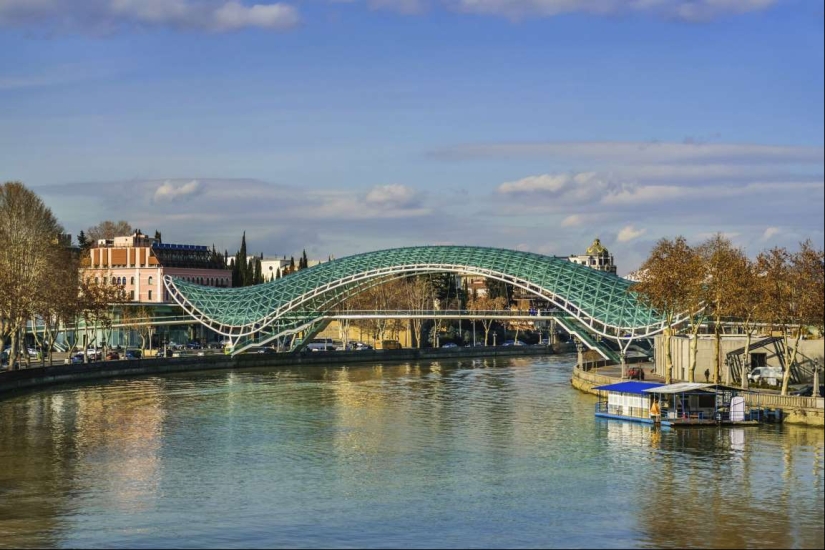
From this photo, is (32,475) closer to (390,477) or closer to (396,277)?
(390,477)

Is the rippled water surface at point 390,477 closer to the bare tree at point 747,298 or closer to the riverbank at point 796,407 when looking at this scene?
the riverbank at point 796,407

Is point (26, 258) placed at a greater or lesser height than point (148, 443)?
greater

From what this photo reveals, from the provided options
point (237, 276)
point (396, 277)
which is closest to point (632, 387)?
point (396, 277)

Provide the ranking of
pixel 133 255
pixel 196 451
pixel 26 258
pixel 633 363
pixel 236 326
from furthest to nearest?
pixel 133 255, pixel 236 326, pixel 633 363, pixel 26 258, pixel 196 451

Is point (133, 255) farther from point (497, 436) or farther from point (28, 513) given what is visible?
point (28, 513)

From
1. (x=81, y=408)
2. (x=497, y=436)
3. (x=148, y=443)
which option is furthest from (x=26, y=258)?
(x=497, y=436)

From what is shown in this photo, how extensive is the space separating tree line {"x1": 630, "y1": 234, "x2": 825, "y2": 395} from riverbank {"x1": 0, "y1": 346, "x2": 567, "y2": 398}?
37337 millimetres

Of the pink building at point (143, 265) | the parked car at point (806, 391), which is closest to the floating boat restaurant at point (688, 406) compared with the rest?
the parked car at point (806, 391)

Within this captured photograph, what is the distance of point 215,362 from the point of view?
102 meters

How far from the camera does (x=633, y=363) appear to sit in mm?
95750

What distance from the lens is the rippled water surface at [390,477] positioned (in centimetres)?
3466

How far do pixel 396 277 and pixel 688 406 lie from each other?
5717 cm

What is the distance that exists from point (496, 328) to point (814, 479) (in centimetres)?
11469

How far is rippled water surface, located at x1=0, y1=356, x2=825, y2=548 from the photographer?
3466 centimetres
